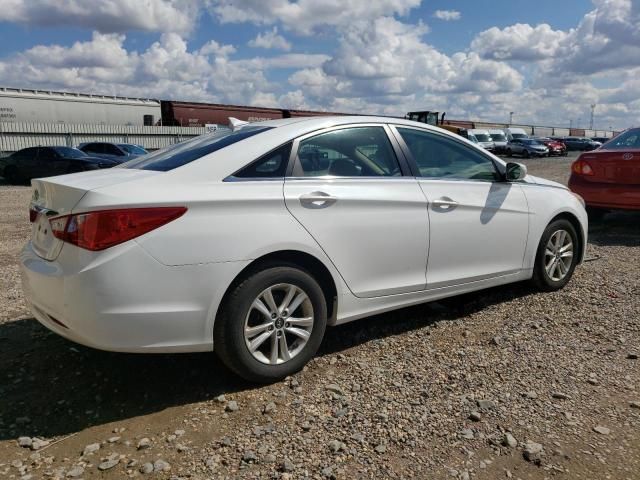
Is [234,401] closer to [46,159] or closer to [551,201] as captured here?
[551,201]

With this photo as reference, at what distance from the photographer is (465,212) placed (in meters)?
4.03

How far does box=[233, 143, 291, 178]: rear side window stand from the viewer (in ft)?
10.3

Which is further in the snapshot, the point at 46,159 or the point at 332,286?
the point at 46,159

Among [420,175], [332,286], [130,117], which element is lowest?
[332,286]

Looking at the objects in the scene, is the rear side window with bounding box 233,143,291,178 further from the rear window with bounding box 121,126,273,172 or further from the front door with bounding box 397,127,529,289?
the front door with bounding box 397,127,529,289

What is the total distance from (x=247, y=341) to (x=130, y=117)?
26681 millimetres

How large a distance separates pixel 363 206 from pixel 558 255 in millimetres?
2369

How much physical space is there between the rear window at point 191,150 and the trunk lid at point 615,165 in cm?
578

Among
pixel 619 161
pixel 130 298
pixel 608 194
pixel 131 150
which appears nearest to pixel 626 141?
pixel 619 161

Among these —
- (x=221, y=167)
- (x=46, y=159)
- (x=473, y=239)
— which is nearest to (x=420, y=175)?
(x=473, y=239)

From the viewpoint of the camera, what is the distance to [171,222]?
2.79 meters

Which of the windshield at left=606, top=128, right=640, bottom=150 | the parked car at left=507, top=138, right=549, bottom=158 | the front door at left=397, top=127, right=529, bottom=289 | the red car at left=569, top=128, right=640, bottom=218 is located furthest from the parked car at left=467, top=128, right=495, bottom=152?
the front door at left=397, top=127, right=529, bottom=289

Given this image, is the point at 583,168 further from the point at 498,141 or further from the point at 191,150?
the point at 498,141

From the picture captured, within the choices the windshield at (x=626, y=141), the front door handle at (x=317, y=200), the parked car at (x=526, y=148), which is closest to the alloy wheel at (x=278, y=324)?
the front door handle at (x=317, y=200)
